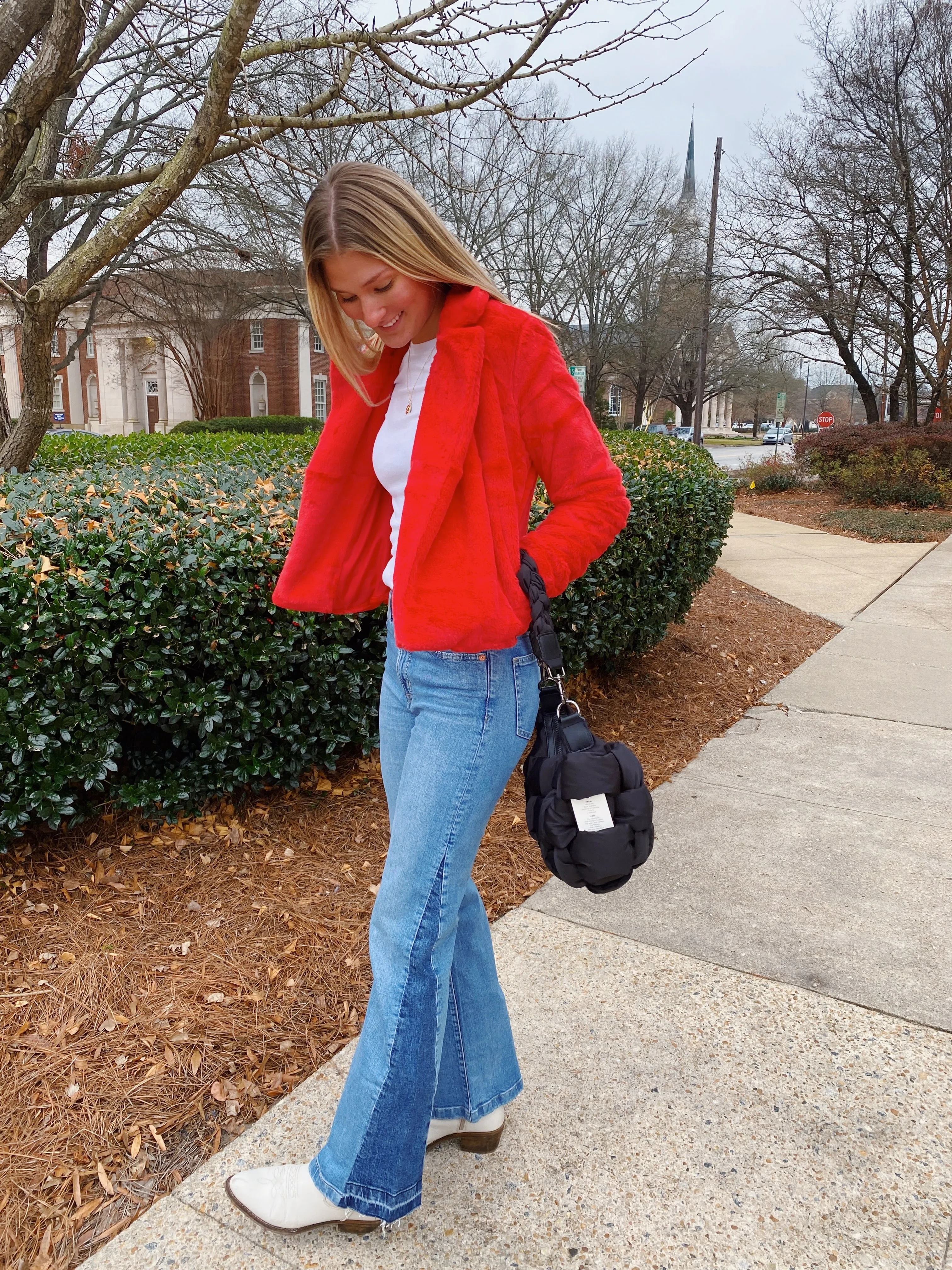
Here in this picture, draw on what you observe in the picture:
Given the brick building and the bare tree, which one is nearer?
the bare tree

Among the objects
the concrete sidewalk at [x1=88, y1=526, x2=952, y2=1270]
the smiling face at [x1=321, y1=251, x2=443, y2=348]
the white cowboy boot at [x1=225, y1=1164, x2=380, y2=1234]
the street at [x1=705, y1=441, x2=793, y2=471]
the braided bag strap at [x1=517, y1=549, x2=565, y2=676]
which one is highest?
the street at [x1=705, y1=441, x2=793, y2=471]

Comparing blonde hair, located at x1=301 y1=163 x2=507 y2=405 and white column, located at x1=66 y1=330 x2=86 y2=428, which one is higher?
white column, located at x1=66 y1=330 x2=86 y2=428

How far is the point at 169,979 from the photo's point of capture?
8.62 feet

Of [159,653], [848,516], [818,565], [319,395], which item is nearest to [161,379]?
[319,395]

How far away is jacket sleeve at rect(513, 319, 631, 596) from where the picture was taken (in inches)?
66.2

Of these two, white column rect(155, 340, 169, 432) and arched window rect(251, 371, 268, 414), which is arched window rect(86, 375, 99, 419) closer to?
white column rect(155, 340, 169, 432)

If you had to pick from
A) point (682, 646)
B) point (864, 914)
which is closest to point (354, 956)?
point (864, 914)

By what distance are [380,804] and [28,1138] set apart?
6.05 feet

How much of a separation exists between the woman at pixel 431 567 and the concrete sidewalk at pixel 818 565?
6487 mm

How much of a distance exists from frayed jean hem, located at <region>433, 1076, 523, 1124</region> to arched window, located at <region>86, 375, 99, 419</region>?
56964 millimetres

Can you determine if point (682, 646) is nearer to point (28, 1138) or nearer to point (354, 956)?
point (354, 956)

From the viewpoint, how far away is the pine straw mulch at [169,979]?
2.03 m

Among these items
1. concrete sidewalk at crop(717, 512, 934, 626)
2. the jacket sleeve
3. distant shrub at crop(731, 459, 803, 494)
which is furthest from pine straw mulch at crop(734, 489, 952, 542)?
the jacket sleeve

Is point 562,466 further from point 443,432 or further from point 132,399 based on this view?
point 132,399
